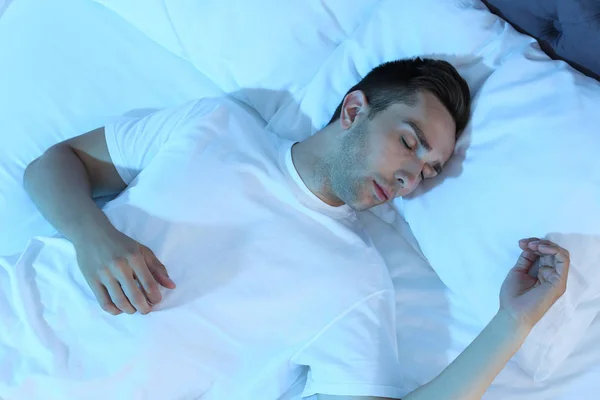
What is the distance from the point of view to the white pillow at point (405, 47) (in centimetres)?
139

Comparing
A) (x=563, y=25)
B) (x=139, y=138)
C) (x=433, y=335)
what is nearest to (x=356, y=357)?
(x=433, y=335)

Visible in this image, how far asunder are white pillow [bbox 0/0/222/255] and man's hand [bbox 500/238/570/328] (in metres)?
0.99

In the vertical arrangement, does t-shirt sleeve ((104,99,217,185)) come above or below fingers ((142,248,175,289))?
above

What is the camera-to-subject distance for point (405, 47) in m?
1.47

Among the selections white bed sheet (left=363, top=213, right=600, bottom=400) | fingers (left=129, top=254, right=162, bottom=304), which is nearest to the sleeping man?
fingers (left=129, top=254, right=162, bottom=304)

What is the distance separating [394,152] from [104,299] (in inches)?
28.0

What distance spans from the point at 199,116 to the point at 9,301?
0.61 m

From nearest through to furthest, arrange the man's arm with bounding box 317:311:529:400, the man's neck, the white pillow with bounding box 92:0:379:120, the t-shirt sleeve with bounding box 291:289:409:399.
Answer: the man's arm with bounding box 317:311:529:400, the t-shirt sleeve with bounding box 291:289:409:399, the man's neck, the white pillow with bounding box 92:0:379:120

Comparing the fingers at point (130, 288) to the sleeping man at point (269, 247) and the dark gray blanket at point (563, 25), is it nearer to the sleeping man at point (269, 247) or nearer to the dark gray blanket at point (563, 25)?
the sleeping man at point (269, 247)

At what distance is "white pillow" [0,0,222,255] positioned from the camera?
159 cm

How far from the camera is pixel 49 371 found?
3.81 feet

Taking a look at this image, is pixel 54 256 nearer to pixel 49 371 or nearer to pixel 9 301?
pixel 9 301

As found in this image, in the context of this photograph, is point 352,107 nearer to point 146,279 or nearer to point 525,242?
point 525,242

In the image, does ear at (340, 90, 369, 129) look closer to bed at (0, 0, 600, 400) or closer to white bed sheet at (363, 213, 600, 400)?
bed at (0, 0, 600, 400)
